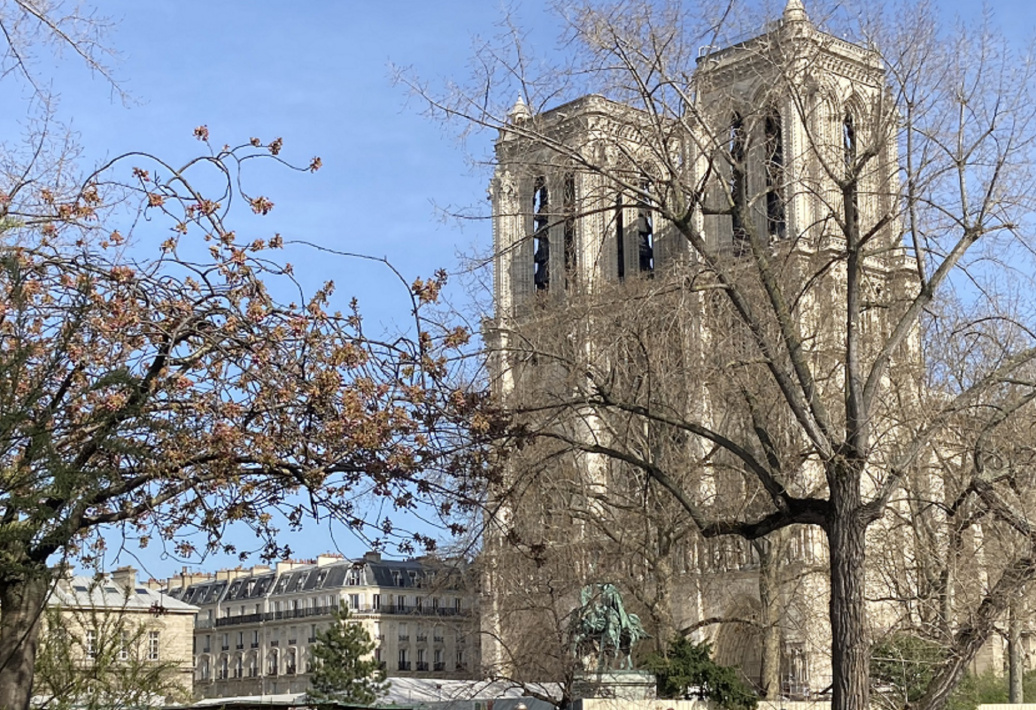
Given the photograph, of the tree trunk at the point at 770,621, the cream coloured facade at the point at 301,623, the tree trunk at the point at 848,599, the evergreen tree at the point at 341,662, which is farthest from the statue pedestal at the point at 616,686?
the cream coloured facade at the point at 301,623

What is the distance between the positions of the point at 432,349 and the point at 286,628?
69862 mm

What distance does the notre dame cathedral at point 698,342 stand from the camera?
10.8 m

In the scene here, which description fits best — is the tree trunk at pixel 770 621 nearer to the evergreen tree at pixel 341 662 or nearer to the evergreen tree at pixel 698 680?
the evergreen tree at pixel 698 680

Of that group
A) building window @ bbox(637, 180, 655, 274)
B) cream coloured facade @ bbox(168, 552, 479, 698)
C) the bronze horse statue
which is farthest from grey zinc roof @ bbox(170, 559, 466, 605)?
the bronze horse statue

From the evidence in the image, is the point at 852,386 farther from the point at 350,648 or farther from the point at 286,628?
the point at 286,628

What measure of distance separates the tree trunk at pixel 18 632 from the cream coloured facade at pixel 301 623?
207 ft

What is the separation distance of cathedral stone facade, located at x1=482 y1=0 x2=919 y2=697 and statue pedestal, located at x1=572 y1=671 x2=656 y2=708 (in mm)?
2444

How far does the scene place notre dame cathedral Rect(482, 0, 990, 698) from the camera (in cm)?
1079

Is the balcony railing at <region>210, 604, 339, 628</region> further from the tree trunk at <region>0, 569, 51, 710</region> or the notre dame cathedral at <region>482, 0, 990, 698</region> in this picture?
the tree trunk at <region>0, 569, 51, 710</region>

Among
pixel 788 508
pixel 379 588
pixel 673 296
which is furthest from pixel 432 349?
pixel 379 588

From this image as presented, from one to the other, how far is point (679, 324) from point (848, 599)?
5575 mm

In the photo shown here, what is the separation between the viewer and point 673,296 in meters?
14.6

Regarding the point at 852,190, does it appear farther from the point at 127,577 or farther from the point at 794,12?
the point at 127,577

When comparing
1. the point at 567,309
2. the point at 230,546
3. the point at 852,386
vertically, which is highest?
the point at 567,309
